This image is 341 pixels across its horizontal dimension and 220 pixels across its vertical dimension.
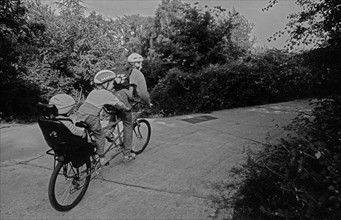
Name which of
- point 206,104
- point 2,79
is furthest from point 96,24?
point 206,104

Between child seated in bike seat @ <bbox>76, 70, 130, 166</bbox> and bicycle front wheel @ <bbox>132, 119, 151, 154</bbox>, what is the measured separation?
1131 mm

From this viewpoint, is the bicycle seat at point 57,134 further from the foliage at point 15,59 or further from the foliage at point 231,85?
the foliage at point 15,59

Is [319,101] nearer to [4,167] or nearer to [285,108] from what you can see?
[4,167]

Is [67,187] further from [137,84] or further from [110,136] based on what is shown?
[137,84]

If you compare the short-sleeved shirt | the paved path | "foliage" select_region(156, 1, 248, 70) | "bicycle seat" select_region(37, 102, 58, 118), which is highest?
"foliage" select_region(156, 1, 248, 70)

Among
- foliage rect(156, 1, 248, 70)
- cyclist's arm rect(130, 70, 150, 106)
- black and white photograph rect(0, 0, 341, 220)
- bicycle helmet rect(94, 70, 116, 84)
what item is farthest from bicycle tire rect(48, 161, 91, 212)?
foliage rect(156, 1, 248, 70)

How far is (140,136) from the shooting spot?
4.20m

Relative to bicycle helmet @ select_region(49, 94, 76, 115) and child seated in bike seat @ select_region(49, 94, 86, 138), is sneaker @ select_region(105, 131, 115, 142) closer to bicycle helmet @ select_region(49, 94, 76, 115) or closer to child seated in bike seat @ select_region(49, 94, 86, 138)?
child seated in bike seat @ select_region(49, 94, 86, 138)

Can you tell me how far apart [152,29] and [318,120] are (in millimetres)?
13502

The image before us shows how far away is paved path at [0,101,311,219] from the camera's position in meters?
2.60

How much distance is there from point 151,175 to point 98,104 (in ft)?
4.00

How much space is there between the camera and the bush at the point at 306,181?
1.57m

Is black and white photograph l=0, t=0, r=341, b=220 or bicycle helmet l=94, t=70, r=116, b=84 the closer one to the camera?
black and white photograph l=0, t=0, r=341, b=220

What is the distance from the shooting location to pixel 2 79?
7840 mm
